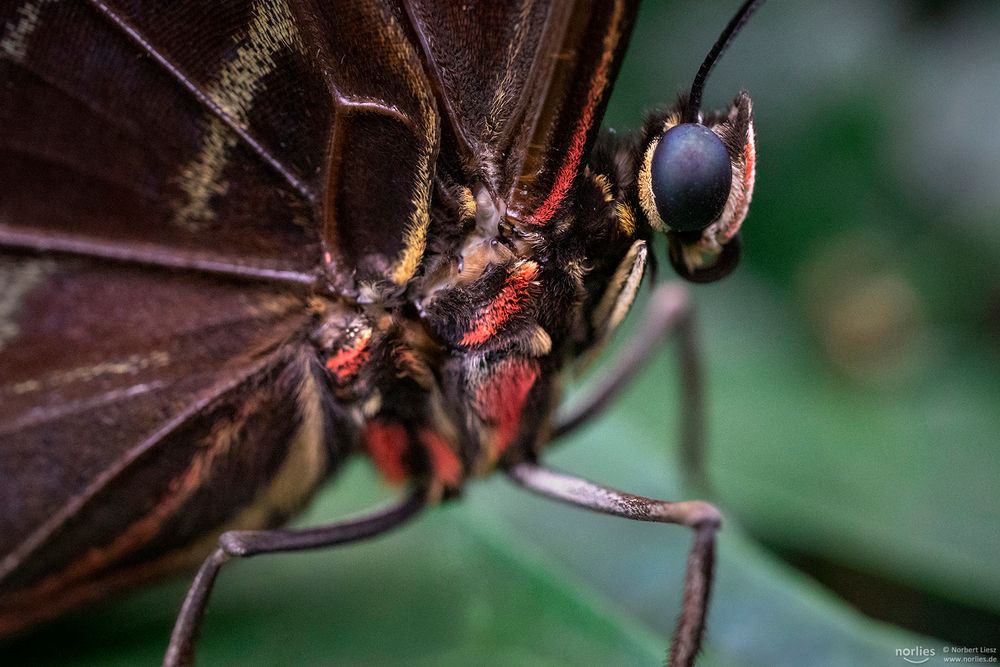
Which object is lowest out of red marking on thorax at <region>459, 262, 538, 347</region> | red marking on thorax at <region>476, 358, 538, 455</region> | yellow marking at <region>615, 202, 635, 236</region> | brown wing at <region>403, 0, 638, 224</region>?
red marking on thorax at <region>476, 358, 538, 455</region>

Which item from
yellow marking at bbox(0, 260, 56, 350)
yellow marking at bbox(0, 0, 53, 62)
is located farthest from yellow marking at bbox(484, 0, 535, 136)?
yellow marking at bbox(0, 260, 56, 350)

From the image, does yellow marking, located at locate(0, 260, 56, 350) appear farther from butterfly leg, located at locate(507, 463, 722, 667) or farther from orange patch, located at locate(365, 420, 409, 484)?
butterfly leg, located at locate(507, 463, 722, 667)

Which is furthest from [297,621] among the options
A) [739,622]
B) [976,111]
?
[976,111]

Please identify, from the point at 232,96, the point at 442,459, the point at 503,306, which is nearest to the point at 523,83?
the point at 503,306

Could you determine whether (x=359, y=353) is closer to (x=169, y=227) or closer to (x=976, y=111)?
(x=169, y=227)

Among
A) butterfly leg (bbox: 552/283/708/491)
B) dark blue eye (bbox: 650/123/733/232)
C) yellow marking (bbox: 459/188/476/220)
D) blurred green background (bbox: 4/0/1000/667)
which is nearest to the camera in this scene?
dark blue eye (bbox: 650/123/733/232)

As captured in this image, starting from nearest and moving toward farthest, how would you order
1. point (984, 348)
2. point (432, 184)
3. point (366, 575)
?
point (432, 184) → point (366, 575) → point (984, 348)
